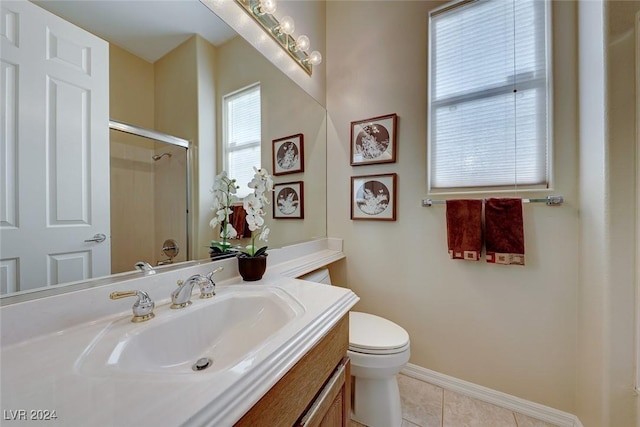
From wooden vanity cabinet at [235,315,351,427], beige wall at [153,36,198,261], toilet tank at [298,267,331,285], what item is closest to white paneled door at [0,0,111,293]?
beige wall at [153,36,198,261]

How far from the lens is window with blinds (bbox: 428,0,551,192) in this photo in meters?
1.22

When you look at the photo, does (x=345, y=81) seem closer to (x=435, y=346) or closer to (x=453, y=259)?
(x=453, y=259)

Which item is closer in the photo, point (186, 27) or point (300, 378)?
point (300, 378)

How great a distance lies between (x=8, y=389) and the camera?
37 centimetres

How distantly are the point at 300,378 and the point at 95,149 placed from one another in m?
0.82

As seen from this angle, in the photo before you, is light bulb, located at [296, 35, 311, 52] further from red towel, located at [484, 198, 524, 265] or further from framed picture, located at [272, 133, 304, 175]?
red towel, located at [484, 198, 524, 265]

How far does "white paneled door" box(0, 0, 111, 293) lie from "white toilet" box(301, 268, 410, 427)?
1059mm

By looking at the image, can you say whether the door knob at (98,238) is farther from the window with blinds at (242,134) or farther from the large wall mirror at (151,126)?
the window with blinds at (242,134)

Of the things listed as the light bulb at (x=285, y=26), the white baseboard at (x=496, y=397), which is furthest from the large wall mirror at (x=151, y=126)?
the white baseboard at (x=496, y=397)

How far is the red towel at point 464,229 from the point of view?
126 centimetres

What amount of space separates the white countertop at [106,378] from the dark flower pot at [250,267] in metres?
0.28

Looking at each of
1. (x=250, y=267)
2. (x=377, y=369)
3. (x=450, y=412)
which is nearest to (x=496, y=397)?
(x=450, y=412)

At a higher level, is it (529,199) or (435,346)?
(529,199)

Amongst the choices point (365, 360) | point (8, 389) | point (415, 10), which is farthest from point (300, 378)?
point (415, 10)
